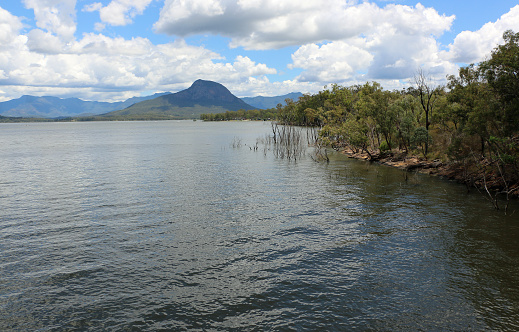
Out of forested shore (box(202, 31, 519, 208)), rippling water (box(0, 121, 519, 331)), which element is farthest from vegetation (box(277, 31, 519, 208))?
rippling water (box(0, 121, 519, 331))

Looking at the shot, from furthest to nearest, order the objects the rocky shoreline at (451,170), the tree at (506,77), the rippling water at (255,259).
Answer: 1. the rocky shoreline at (451,170)
2. the tree at (506,77)
3. the rippling water at (255,259)

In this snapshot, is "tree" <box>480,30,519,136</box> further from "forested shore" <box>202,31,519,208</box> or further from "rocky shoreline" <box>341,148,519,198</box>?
"rocky shoreline" <box>341,148,519,198</box>

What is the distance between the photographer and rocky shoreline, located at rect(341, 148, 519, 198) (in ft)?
126

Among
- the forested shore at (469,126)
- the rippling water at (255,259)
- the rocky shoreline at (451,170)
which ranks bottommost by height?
the rippling water at (255,259)

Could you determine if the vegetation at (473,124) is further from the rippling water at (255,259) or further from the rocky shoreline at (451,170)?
the rippling water at (255,259)

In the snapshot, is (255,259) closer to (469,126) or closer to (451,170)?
(469,126)

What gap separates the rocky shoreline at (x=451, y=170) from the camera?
38.5 meters

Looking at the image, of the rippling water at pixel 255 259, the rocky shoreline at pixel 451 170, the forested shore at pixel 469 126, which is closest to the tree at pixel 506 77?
the forested shore at pixel 469 126

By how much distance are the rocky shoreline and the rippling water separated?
2.33 metres

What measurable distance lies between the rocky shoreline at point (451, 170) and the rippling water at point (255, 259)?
2.33m

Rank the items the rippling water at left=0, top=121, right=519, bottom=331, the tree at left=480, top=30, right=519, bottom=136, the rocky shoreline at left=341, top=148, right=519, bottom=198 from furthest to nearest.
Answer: the rocky shoreline at left=341, top=148, right=519, bottom=198
the tree at left=480, top=30, right=519, bottom=136
the rippling water at left=0, top=121, right=519, bottom=331

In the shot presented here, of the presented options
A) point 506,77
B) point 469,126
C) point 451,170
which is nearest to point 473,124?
point 469,126

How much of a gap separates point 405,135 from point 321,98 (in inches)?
4649

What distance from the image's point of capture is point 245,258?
21594 millimetres
